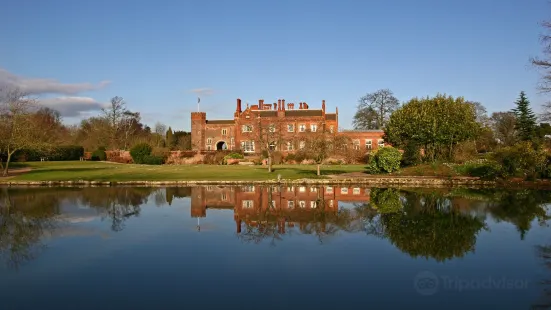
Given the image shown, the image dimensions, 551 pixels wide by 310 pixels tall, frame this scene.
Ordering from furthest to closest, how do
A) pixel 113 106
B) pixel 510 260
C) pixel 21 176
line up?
1. pixel 113 106
2. pixel 21 176
3. pixel 510 260

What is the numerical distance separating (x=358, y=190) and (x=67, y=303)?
687 inches

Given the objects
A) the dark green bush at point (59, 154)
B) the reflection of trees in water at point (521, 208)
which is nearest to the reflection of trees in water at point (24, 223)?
the reflection of trees in water at point (521, 208)

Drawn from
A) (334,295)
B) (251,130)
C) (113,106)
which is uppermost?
(113,106)

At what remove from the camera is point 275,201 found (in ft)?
58.2

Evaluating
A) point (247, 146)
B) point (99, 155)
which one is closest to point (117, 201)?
point (99, 155)

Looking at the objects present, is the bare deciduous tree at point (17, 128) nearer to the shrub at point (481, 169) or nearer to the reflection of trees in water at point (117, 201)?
the reflection of trees in water at point (117, 201)

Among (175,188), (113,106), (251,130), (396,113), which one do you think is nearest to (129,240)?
(175,188)

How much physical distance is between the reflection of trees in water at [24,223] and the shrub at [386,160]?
754 inches

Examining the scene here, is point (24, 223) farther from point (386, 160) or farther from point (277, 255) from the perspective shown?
point (386, 160)

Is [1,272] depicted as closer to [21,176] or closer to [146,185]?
[146,185]

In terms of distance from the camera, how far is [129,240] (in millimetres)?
11070

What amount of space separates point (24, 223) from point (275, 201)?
29.9 ft

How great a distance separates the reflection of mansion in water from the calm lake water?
12 cm

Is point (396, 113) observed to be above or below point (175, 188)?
above
